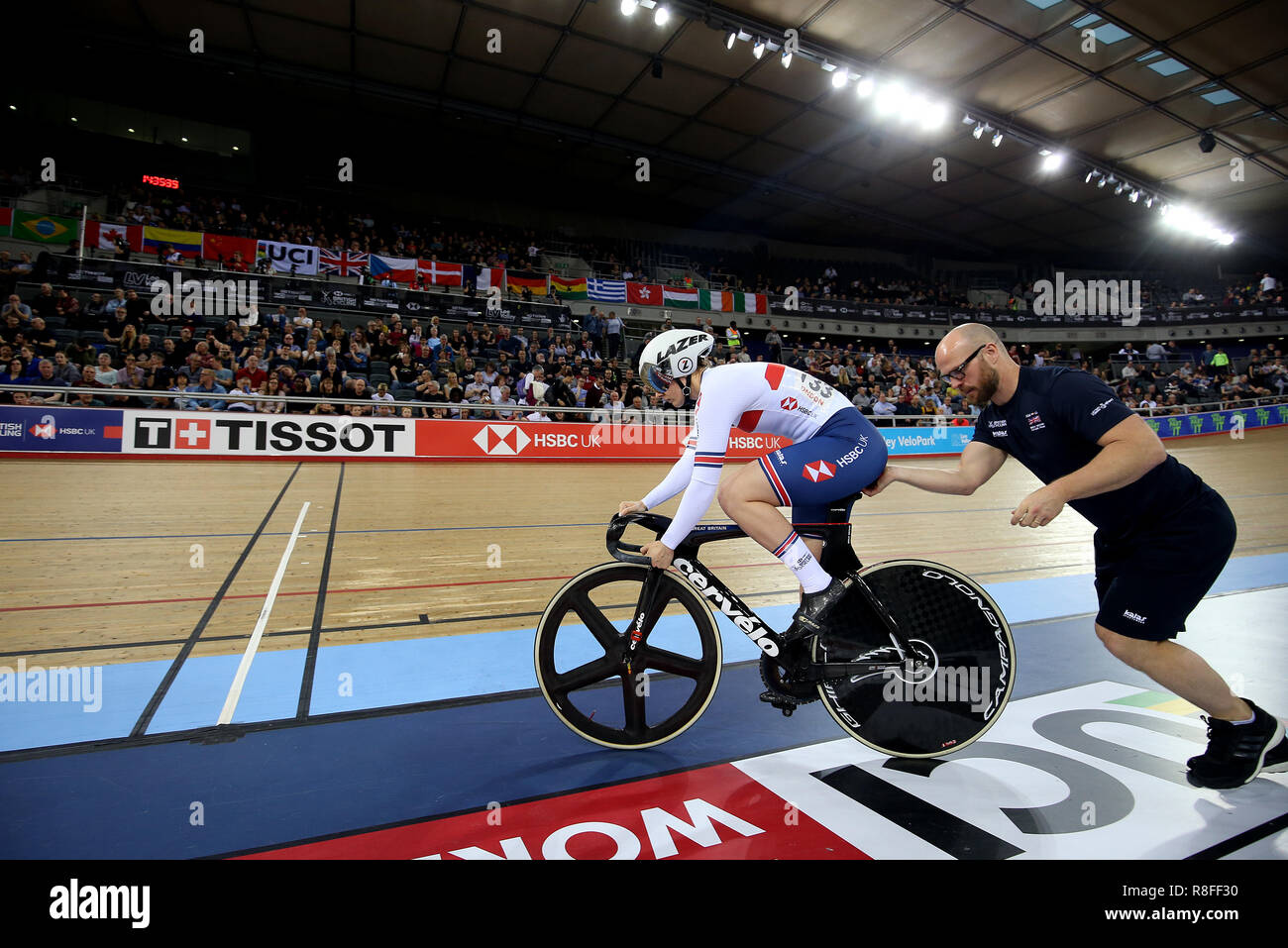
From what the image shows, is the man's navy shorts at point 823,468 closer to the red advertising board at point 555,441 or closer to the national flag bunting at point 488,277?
the red advertising board at point 555,441

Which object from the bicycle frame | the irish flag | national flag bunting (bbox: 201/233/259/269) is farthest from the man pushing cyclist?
the irish flag

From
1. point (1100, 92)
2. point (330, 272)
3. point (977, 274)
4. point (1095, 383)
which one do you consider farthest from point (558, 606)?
point (977, 274)

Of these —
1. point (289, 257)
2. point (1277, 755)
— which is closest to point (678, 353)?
point (1277, 755)

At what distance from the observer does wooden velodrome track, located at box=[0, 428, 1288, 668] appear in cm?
365

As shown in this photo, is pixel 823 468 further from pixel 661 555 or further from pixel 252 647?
pixel 252 647

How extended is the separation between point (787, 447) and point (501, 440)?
11.3 m

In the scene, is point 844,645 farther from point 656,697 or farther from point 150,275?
point 150,275

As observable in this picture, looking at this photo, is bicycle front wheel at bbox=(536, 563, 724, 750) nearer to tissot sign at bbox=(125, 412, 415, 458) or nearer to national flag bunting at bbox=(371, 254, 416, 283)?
tissot sign at bbox=(125, 412, 415, 458)

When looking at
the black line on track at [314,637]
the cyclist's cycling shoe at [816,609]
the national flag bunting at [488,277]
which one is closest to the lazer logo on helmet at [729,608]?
the cyclist's cycling shoe at [816,609]

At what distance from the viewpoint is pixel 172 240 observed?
14.8 m

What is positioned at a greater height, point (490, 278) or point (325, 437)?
point (490, 278)
